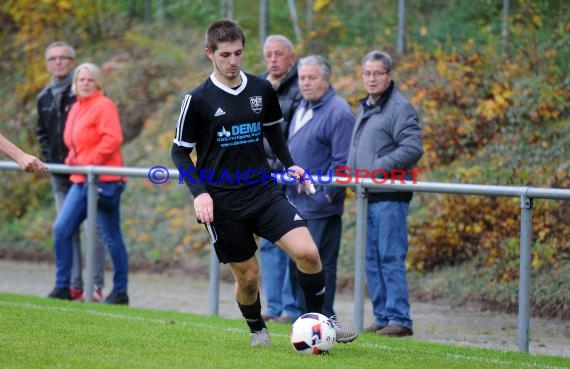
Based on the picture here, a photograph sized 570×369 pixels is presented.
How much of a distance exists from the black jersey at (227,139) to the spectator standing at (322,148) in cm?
232

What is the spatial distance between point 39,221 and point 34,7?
17.7ft

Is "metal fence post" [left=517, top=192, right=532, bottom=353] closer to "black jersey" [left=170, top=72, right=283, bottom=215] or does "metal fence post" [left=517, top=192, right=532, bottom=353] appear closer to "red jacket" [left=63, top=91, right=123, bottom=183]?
"black jersey" [left=170, top=72, right=283, bottom=215]

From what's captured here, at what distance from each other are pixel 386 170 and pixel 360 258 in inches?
31.4

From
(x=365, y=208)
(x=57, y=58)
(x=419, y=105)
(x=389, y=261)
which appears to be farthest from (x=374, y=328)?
(x=419, y=105)

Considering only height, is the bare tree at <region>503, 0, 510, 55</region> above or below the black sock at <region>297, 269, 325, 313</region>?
above

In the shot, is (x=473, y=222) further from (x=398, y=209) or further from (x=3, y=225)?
→ (x=3, y=225)

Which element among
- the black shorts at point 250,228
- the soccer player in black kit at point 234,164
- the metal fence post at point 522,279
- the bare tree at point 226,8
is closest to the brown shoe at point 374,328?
the metal fence post at point 522,279

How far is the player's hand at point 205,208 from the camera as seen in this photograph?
294 inches

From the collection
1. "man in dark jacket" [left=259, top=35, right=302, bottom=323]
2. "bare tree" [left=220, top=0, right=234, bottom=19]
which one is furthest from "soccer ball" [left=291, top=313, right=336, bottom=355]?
"bare tree" [left=220, top=0, right=234, bottom=19]

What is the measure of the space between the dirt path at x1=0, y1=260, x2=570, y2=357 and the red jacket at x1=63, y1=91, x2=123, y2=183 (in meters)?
1.66

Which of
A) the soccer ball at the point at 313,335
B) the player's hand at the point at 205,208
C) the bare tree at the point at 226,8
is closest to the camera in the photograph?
the player's hand at the point at 205,208

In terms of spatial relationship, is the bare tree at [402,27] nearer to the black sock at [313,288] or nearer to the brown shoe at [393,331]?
the brown shoe at [393,331]

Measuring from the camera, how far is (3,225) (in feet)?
60.5

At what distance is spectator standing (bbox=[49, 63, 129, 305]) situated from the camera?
11742 millimetres
